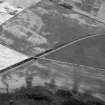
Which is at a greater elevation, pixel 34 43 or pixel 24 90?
pixel 34 43

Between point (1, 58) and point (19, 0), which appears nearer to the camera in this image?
point (1, 58)

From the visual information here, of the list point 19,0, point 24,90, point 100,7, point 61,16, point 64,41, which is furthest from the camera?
point 100,7

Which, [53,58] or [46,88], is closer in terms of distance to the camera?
[46,88]

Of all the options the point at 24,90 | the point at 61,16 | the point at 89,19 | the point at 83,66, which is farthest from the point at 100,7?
the point at 24,90

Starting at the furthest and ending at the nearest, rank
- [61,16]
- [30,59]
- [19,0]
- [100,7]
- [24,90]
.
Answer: [100,7] → [19,0] → [61,16] → [30,59] → [24,90]

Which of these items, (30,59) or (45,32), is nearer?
(30,59)

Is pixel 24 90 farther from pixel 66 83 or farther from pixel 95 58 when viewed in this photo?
pixel 95 58

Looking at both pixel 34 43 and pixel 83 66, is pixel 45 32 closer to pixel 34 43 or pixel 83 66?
pixel 34 43

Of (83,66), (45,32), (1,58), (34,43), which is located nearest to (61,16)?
(45,32)

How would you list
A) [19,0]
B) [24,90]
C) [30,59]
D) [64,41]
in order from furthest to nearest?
[19,0] < [64,41] < [30,59] < [24,90]
